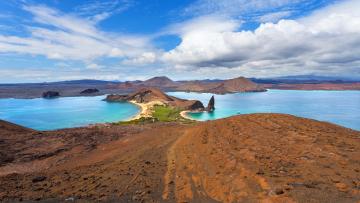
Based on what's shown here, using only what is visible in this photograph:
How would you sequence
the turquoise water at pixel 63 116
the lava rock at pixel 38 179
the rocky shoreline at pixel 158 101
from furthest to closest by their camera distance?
1. the rocky shoreline at pixel 158 101
2. the turquoise water at pixel 63 116
3. the lava rock at pixel 38 179

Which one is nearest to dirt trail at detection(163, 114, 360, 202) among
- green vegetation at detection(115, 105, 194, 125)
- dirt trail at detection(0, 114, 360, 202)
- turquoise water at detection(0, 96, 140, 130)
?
dirt trail at detection(0, 114, 360, 202)

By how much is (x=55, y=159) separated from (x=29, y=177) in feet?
26.3

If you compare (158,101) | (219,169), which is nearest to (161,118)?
(158,101)

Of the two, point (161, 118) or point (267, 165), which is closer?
point (267, 165)

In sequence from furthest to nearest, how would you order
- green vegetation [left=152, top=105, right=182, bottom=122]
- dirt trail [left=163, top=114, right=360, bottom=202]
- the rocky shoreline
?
the rocky shoreline < green vegetation [left=152, top=105, right=182, bottom=122] < dirt trail [left=163, top=114, right=360, bottom=202]

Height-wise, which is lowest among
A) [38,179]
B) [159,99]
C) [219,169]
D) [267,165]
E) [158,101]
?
[158,101]

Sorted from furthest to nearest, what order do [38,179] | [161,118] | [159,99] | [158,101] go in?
1. [159,99]
2. [158,101]
3. [161,118]
4. [38,179]

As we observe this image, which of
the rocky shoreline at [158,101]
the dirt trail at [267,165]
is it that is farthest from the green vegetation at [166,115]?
the dirt trail at [267,165]

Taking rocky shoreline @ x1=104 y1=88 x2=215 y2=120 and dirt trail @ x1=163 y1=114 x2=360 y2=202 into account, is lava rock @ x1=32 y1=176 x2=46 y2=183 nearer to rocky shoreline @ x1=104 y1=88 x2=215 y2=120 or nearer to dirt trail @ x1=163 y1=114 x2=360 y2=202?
dirt trail @ x1=163 y1=114 x2=360 y2=202

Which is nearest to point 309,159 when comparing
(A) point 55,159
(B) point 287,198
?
(B) point 287,198

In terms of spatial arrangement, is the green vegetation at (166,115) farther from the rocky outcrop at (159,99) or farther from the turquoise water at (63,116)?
the rocky outcrop at (159,99)

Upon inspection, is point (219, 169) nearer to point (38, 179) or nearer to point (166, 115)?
point (38, 179)

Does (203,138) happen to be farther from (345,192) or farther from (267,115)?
(345,192)

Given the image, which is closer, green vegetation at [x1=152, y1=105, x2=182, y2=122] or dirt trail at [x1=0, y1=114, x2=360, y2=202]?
dirt trail at [x1=0, y1=114, x2=360, y2=202]
